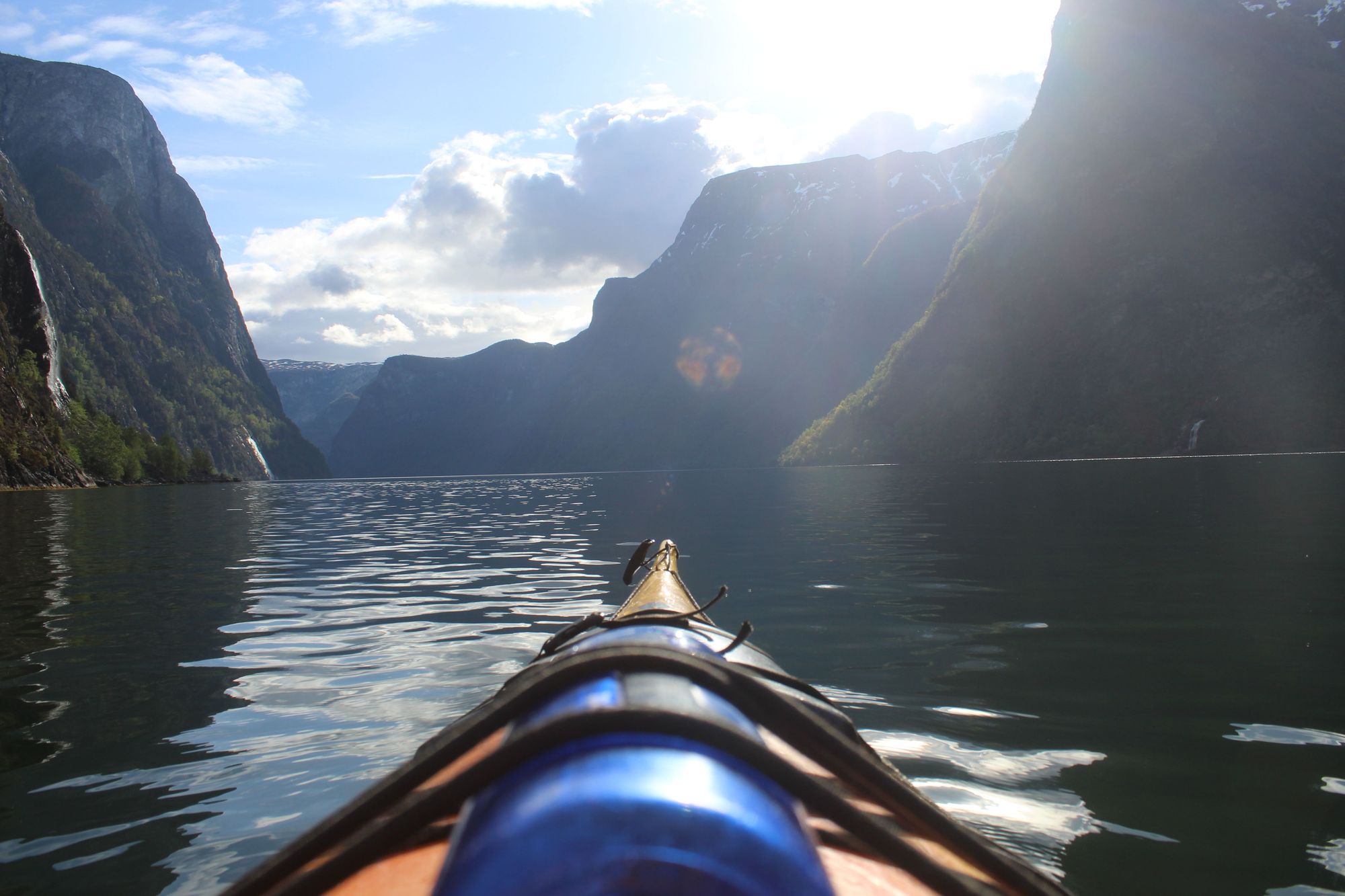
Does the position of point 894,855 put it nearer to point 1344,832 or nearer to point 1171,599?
point 1344,832

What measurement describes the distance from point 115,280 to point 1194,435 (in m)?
202

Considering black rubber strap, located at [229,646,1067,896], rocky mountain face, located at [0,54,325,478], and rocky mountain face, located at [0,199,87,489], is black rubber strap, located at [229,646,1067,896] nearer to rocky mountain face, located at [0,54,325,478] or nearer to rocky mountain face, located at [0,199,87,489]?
rocky mountain face, located at [0,199,87,489]

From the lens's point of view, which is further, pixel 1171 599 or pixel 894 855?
pixel 1171 599

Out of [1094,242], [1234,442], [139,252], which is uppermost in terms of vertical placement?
[139,252]

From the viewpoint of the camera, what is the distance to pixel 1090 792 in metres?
4.86

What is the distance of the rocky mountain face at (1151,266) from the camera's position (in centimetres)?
9250

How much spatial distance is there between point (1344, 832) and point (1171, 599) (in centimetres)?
702

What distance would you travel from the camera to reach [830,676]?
298 inches

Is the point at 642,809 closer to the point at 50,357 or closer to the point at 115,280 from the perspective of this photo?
the point at 50,357

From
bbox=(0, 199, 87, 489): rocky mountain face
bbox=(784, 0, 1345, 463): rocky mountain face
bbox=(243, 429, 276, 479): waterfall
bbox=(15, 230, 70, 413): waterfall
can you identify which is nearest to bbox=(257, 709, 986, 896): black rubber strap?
bbox=(0, 199, 87, 489): rocky mountain face

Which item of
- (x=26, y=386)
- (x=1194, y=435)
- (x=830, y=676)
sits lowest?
(x=1194, y=435)

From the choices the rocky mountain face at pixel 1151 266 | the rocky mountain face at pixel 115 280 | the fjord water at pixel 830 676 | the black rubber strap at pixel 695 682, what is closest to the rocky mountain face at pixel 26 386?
the fjord water at pixel 830 676

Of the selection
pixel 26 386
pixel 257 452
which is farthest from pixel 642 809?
pixel 257 452

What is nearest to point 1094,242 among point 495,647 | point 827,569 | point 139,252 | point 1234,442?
point 1234,442
